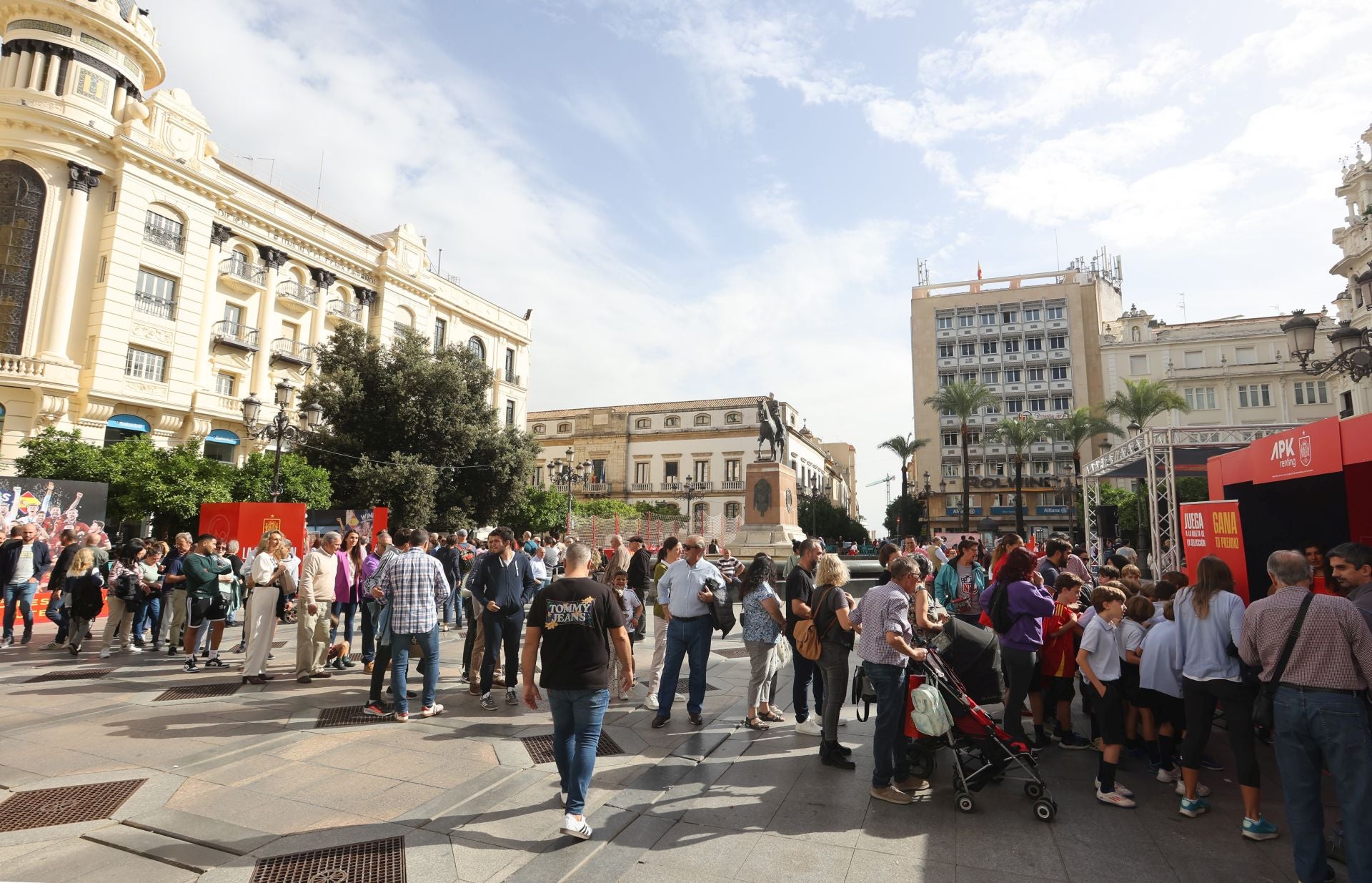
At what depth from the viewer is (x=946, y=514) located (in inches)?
2256

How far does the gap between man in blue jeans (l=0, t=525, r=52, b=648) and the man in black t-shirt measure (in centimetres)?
1111

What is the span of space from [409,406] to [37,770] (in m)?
20.6

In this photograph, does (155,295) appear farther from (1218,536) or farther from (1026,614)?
(1218,536)

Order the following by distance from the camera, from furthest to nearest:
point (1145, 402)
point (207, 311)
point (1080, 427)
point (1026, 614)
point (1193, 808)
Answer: point (1080, 427) → point (1145, 402) → point (207, 311) → point (1026, 614) → point (1193, 808)

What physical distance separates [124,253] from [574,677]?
A: 27.2 metres

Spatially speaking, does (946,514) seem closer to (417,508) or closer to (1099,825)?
(417,508)

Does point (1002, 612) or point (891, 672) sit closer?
point (891, 672)

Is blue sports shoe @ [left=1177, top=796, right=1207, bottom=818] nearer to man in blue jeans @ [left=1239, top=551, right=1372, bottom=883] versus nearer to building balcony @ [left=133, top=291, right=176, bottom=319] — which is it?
man in blue jeans @ [left=1239, top=551, right=1372, bottom=883]

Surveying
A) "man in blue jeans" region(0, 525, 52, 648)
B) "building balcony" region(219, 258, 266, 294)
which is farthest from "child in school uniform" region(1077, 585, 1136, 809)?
"building balcony" region(219, 258, 266, 294)

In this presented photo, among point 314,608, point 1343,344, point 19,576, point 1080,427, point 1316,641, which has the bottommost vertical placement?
point 314,608

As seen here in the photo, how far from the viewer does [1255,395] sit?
47562 millimetres

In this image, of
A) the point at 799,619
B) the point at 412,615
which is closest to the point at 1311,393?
the point at 799,619

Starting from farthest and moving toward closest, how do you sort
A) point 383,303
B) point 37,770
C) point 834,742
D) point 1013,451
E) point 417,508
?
point 1013,451
point 383,303
point 417,508
point 834,742
point 37,770

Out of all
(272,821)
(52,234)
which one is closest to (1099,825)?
(272,821)
